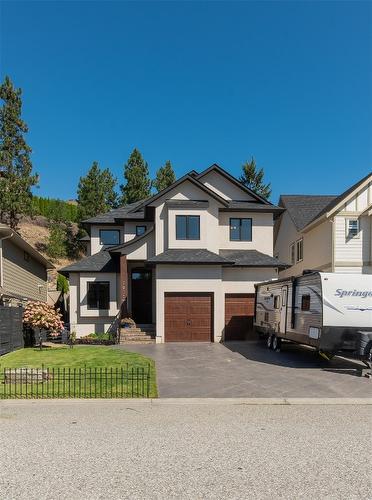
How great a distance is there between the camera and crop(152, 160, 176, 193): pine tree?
51.5 m

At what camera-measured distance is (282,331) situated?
1569cm

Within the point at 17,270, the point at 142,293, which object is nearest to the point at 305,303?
the point at 142,293

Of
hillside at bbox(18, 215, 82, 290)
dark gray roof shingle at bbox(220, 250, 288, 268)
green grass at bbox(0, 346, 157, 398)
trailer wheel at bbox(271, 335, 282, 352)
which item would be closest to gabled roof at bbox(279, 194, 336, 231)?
dark gray roof shingle at bbox(220, 250, 288, 268)

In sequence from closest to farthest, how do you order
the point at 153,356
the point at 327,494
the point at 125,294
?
the point at 327,494 → the point at 153,356 → the point at 125,294

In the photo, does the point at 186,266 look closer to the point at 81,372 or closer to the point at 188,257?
the point at 188,257

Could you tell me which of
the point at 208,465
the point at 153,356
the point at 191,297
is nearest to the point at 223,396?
the point at 208,465

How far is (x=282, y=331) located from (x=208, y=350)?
3395 mm

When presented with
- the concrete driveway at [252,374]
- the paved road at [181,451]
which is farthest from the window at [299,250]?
the paved road at [181,451]

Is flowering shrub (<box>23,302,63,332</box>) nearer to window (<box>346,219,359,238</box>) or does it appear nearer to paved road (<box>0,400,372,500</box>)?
paved road (<box>0,400,372,500</box>)

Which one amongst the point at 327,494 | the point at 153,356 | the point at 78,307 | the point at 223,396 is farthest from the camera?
the point at 78,307

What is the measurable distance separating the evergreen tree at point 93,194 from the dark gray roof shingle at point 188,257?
2729 centimetres

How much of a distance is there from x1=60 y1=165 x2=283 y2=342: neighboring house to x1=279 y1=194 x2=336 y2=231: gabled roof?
5.99 meters

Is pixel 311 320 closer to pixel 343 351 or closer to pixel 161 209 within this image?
pixel 343 351

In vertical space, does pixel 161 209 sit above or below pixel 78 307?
above
